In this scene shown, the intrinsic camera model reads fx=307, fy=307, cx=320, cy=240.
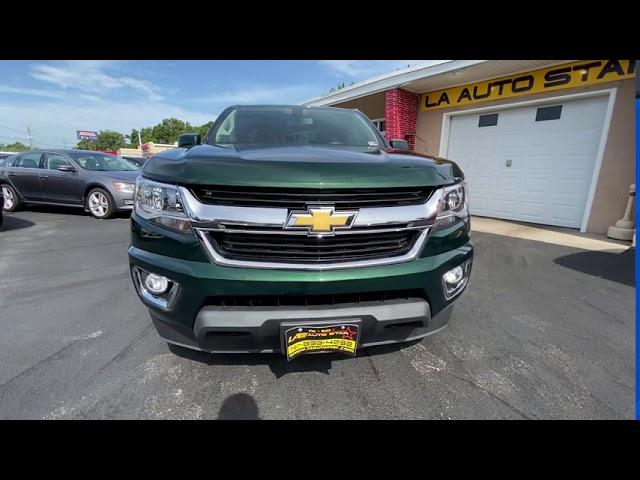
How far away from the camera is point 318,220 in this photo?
144 cm

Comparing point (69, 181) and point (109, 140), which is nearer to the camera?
point (69, 181)

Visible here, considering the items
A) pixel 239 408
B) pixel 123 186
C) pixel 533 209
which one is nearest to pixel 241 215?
pixel 239 408

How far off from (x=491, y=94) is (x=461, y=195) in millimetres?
7472

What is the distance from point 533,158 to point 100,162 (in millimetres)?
10312

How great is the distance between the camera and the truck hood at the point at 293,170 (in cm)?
142

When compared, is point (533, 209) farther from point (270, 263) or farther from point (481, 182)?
point (270, 263)

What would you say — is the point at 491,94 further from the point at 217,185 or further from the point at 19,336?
the point at 19,336

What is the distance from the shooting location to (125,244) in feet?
16.6

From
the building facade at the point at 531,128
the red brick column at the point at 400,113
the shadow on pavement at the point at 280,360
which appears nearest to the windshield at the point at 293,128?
the shadow on pavement at the point at 280,360

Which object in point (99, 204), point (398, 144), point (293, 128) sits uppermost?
point (293, 128)

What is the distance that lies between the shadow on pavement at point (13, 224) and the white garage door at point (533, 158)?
1052 centimetres

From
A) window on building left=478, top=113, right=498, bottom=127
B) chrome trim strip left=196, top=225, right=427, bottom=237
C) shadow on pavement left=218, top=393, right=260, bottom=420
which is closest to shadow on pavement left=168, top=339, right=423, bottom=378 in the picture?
shadow on pavement left=218, top=393, right=260, bottom=420

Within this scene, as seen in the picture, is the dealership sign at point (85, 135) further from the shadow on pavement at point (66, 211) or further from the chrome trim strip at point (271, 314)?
the chrome trim strip at point (271, 314)
